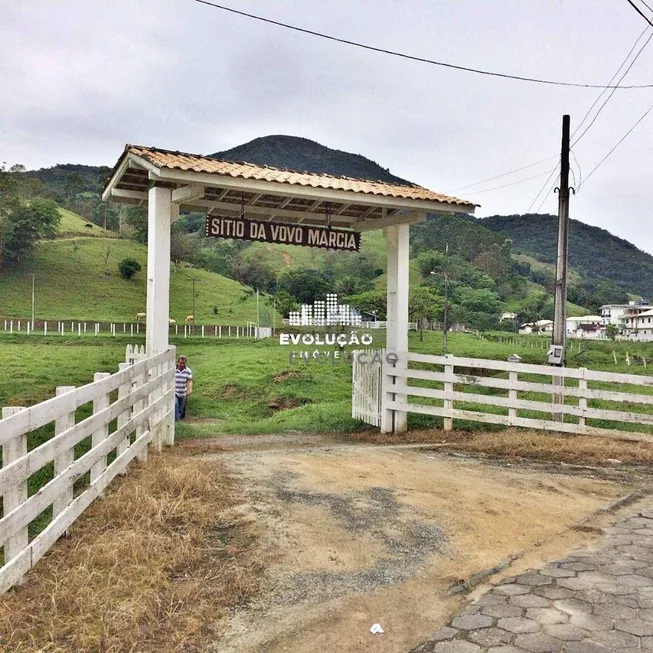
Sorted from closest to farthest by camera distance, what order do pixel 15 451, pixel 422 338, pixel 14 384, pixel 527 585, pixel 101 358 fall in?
pixel 15 451, pixel 527 585, pixel 14 384, pixel 101 358, pixel 422 338

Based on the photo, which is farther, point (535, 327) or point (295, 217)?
point (535, 327)

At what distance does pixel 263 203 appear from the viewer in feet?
31.4

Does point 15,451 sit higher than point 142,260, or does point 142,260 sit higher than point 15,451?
point 142,260

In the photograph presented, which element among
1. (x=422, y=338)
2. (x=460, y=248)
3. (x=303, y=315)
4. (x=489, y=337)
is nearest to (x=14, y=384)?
(x=303, y=315)

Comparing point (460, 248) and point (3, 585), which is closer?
point (3, 585)

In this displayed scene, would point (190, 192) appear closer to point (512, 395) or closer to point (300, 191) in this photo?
point (300, 191)

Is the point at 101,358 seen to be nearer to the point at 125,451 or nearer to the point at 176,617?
the point at 125,451

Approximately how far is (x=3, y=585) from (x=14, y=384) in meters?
14.3

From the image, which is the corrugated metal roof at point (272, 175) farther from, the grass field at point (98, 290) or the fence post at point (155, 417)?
the grass field at point (98, 290)

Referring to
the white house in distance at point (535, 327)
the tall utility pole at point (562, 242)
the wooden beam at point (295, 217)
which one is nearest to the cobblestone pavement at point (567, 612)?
the tall utility pole at point (562, 242)

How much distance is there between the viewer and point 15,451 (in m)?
3.40

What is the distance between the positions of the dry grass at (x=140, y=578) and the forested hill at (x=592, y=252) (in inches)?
5851

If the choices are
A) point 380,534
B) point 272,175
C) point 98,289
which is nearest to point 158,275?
point 272,175

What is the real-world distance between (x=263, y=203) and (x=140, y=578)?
687 cm
